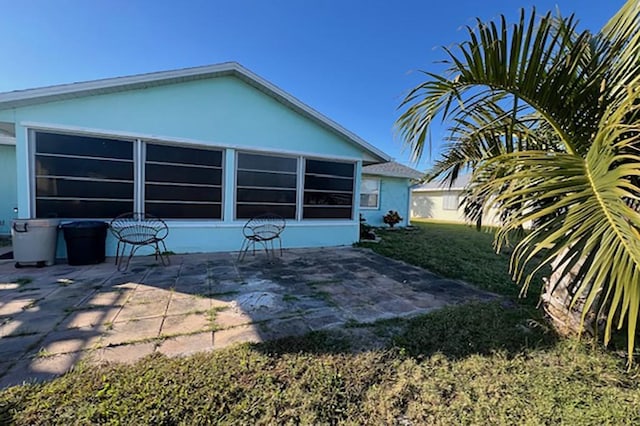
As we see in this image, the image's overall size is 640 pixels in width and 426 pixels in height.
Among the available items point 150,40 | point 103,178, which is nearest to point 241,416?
point 103,178

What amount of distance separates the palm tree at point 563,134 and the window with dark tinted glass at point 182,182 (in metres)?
4.94

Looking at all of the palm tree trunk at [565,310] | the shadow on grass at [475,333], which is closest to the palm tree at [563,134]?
the palm tree trunk at [565,310]

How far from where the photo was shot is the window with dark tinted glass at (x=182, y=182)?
239 inches

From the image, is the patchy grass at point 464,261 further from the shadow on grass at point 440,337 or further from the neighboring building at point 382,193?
the neighboring building at point 382,193

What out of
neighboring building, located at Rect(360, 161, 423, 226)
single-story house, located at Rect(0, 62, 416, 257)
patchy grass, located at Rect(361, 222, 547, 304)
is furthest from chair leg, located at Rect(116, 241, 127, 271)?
neighboring building, located at Rect(360, 161, 423, 226)

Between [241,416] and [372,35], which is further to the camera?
[372,35]

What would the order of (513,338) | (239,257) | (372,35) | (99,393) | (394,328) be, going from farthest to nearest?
1. (372,35)
2. (239,257)
3. (394,328)
4. (513,338)
5. (99,393)

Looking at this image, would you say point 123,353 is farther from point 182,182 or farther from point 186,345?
point 182,182

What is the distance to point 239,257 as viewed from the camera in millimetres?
6098

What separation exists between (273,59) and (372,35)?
3427 millimetres

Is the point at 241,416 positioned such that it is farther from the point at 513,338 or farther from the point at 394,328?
the point at 513,338

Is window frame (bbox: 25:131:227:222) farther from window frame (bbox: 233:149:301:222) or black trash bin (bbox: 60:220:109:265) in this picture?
black trash bin (bbox: 60:220:109:265)

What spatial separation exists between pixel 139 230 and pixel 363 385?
5.77m

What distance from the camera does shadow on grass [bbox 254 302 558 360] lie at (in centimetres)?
255
